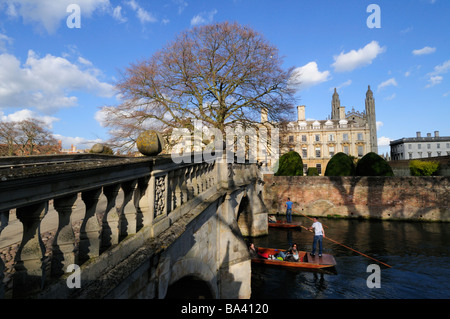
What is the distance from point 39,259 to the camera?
5.59 feet

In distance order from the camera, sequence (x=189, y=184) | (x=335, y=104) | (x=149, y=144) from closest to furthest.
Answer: (x=149, y=144)
(x=189, y=184)
(x=335, y=104)

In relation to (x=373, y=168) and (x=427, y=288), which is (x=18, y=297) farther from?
(x=373, y=168)

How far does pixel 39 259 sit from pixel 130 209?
45.2 inches

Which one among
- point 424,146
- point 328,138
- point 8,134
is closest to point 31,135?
point 8,134

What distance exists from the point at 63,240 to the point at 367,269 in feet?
42.3

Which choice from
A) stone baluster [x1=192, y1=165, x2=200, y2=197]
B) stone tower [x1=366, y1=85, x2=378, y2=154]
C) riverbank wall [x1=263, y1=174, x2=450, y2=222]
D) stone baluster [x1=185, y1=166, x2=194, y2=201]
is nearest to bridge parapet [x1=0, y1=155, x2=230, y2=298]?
stone baluster [x1=185, y1=166, x2=194, y2=201]

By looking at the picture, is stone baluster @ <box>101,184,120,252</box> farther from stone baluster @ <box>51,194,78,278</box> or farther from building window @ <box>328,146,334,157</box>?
building window @ <box>328,146,334,157</box>

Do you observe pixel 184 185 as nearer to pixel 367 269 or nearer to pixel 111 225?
pixel 111 225

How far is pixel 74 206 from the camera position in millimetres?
2037

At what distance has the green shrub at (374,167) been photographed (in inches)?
942

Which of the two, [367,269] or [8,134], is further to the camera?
[8,134]

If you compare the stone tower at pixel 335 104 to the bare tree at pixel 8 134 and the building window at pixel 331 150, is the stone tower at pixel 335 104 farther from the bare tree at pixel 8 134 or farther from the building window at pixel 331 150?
the bare tree at pixel 8 134

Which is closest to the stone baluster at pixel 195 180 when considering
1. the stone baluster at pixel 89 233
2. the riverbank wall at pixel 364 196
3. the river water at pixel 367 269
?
the stone baluster at pixel 89 233
